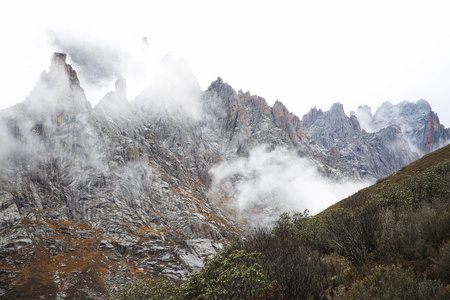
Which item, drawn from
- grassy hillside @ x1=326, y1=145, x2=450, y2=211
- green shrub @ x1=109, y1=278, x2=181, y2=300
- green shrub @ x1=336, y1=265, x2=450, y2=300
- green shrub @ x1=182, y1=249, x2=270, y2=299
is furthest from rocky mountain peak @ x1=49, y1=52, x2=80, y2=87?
green shrub @ x1=336, y1=265, x2=450, y2=300

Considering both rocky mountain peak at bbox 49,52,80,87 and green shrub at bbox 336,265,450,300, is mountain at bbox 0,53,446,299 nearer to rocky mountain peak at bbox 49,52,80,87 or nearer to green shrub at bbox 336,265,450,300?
rocky mountain peak at bbox 49,52,80,87

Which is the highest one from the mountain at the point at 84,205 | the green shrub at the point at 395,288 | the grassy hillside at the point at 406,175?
the mountain at the point at 84,205

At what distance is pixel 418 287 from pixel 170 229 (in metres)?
150

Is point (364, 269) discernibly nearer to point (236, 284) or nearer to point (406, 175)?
point (236, 284)

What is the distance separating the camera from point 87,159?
15425cm

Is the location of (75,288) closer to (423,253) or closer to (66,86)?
(423,253)

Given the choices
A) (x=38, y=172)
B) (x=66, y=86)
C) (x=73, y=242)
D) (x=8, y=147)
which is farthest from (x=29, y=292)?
(x=66, y=86)

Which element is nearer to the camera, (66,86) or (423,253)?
(423,253)

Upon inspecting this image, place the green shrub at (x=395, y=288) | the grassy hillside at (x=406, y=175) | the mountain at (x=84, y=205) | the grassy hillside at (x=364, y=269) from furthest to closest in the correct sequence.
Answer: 1. the mountain at (x=84, y=205)
2. the grassy hillside at (x=406, y=175)
3. the grassy hillside at (x=364, y=269)
4. the green shrub at (x=395, y=288)

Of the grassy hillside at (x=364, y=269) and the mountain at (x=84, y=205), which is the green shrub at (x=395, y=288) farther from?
the mountain at (x=84, y=205)

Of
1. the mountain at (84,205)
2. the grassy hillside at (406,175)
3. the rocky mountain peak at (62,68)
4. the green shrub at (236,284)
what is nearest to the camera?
the green shrub at (236,284)

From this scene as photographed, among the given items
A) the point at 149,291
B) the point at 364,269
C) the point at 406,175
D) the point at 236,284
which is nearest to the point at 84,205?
the point at 149,291

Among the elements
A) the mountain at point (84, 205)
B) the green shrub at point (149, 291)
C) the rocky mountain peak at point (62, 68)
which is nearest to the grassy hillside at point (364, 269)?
the green shrub at point (149, 291)

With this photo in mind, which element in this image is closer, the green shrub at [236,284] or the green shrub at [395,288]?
the green shrub at [395,288]
